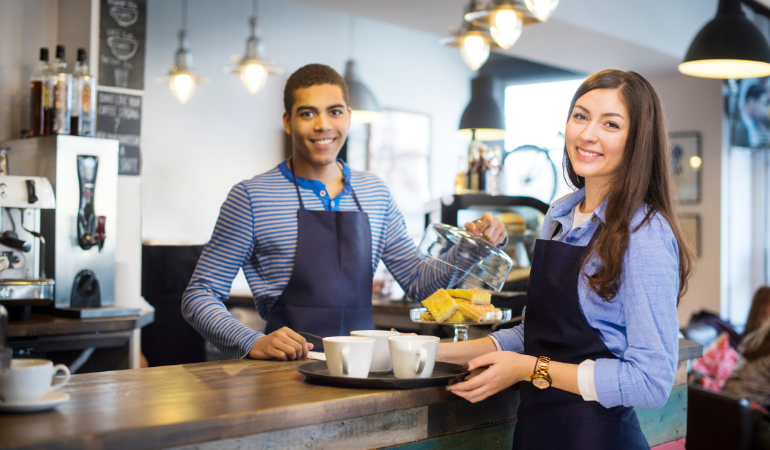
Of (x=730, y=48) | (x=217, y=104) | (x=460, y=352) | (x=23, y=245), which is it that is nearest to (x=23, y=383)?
(x=460, y=352)

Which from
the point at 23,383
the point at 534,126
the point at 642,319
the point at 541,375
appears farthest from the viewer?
the point at 534,126

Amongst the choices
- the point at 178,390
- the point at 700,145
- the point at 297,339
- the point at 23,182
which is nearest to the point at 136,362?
the point at 23,182

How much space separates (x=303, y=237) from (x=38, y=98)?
174cm

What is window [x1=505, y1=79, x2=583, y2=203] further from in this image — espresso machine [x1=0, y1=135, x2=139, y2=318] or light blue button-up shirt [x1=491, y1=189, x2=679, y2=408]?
light blue button-up shirt [x1=491, y1=189, x2=679, y2=408]

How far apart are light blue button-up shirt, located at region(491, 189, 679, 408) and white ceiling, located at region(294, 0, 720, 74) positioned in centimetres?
348

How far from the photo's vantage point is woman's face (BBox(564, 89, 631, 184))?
1.37 meters

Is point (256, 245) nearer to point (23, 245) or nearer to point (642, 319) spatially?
point (642, 319)

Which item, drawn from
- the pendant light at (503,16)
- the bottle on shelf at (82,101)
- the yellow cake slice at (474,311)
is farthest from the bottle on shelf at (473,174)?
the yellow cake slice at (474,311)

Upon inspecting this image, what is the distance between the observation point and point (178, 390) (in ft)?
4.13

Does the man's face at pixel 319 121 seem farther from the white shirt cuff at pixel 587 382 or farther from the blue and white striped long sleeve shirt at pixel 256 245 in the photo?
the white shirt cuff at pixel 587 382

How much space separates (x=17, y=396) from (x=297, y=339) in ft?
2.08

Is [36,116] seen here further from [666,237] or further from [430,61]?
[430,61]

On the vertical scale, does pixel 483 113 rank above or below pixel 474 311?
above

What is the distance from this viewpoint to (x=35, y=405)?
1066mm
